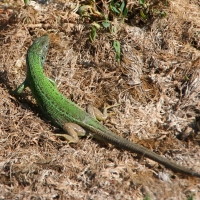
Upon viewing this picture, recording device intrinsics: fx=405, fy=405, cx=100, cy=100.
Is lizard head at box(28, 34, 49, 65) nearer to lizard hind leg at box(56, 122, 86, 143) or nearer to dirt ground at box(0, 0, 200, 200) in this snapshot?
dirt ground at box(0, 0, 200, 200)

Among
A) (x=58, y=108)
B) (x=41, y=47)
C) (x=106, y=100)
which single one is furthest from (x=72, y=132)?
(x=41, y=47)

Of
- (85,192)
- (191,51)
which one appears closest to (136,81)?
(191,51)

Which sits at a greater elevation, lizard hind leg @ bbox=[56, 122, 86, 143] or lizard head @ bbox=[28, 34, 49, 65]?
lizard head @ bbox=[28, 34, 49, 65]

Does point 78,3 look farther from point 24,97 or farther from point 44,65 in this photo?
point 24,97

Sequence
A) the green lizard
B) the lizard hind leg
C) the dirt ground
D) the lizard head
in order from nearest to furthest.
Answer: the dirt ground < the green lizard < the lizard hind leg < the lizard head

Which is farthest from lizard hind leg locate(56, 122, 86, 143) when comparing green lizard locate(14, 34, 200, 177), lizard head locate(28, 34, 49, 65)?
lizard head locate(28, 34, 49, 65)

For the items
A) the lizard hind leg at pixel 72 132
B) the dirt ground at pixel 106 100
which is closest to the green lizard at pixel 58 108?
the lizard hind leg at pixel 72 132

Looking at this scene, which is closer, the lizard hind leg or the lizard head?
the lizard hind leg
